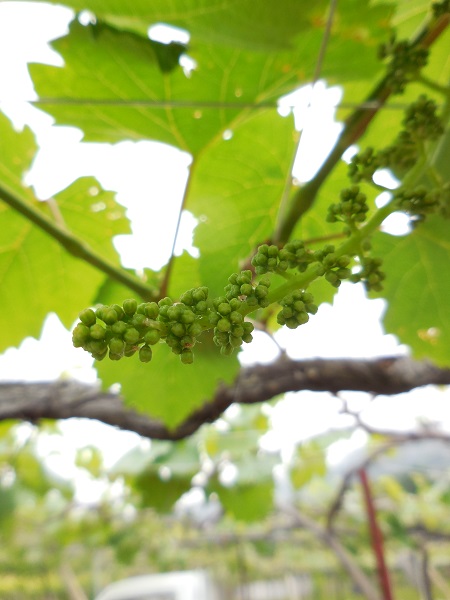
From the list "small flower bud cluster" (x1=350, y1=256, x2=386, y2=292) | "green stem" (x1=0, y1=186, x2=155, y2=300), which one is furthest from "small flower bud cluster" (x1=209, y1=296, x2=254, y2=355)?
"green stem" (x1=0, y1=186, x2=155, y2=300)

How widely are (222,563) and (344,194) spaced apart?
9.89 meters

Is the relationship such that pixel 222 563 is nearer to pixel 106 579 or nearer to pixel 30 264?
pixel 106 579

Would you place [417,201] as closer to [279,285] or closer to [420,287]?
[279,285]

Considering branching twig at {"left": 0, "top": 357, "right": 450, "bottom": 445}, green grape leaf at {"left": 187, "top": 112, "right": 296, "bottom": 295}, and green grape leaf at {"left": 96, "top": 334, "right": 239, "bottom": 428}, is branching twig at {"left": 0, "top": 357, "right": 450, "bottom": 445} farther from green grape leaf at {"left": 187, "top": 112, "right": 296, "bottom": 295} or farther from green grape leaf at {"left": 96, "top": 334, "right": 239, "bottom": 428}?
green grape leaf at {"left": 187, "top": 112, "right": 296, "bottom": 295}

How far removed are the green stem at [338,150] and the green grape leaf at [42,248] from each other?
1.56 feet

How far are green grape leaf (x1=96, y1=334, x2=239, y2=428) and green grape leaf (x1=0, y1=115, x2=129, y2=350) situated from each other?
0.20 m

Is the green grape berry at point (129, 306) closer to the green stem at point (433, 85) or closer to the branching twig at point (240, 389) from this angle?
the green stem at point (433, 85)

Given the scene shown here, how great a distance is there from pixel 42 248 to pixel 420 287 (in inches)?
31.6

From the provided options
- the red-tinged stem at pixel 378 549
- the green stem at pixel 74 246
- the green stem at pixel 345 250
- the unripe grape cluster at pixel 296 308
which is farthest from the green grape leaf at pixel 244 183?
the red-tinged stem at pixel 378 549

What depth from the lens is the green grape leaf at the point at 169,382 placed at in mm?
1169

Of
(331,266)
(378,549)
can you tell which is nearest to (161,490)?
(378,549)

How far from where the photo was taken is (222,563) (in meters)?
9.35

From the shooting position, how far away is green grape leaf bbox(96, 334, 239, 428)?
3.84 feet

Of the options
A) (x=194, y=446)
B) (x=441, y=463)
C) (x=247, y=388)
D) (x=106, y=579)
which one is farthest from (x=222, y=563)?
(x=247, y=388)
